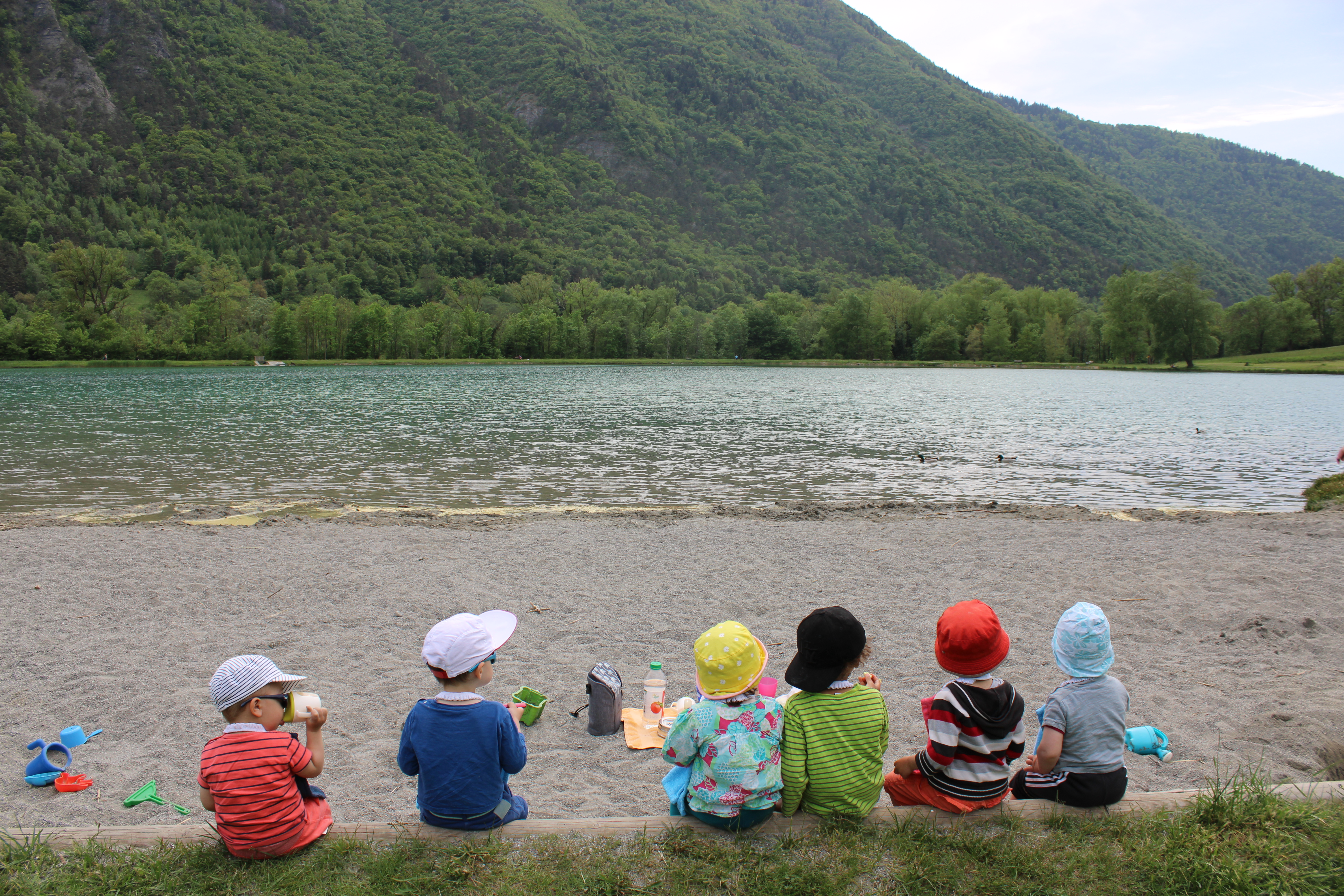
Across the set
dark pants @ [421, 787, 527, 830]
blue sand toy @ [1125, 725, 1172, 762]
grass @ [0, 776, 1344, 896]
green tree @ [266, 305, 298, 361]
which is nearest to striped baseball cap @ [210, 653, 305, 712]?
grass @ [0, 776, 1344, 896]

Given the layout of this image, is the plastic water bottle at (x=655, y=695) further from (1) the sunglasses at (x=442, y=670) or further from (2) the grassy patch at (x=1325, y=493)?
(2) the grassy patch at (x=1325, y=493)

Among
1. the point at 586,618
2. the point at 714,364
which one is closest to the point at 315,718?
the point at 586,618

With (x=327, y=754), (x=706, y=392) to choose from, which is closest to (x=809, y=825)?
(x=327, y=754)

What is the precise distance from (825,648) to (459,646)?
1.73 metres

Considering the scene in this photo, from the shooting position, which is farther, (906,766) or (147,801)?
(147,801)

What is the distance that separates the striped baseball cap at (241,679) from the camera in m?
3.33

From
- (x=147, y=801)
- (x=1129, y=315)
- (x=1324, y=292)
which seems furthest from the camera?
(x=1129, y=315)

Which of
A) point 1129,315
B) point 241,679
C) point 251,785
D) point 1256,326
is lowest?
point 251,785

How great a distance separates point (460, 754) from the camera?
3.67 metres

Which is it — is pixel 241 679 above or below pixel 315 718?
above

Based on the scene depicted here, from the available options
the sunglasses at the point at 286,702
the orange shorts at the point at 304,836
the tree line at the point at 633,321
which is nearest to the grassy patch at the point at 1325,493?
the orange shorts at the point at 304,836

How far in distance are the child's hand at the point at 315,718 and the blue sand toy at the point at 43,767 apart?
2686 millimetres

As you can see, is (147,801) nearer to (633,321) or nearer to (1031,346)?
(633,321)

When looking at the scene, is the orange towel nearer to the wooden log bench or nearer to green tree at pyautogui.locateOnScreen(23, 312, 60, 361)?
the wooden log bench
